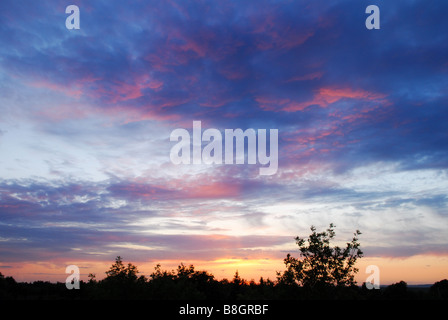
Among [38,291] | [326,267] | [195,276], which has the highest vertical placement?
[326,267]

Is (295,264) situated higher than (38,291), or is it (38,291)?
(295,264)
